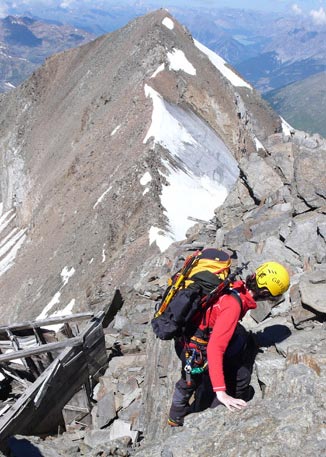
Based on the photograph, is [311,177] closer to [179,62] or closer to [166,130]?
[166,130]

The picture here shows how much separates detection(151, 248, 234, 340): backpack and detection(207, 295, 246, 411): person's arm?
0.37m

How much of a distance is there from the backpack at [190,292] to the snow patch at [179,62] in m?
42.1

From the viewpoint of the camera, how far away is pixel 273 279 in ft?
22.4

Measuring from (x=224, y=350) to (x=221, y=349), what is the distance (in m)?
0.05

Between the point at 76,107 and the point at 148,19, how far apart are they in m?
13.6

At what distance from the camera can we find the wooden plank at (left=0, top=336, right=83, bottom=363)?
35.8ft

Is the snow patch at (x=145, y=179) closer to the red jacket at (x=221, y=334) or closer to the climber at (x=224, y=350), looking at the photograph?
the climber at (x=224, y=350)

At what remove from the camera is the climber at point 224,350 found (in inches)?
260

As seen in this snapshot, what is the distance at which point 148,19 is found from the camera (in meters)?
58.6

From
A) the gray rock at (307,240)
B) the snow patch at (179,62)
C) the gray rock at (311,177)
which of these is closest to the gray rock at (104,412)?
the gray rock at (307,240)

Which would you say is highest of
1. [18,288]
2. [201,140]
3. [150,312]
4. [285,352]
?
[285,352]

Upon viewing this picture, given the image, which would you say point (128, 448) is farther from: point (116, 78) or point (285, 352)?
point (116, 78)

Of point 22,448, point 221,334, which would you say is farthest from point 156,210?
point 221,334

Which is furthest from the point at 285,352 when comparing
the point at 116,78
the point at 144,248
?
the point at 116,78
